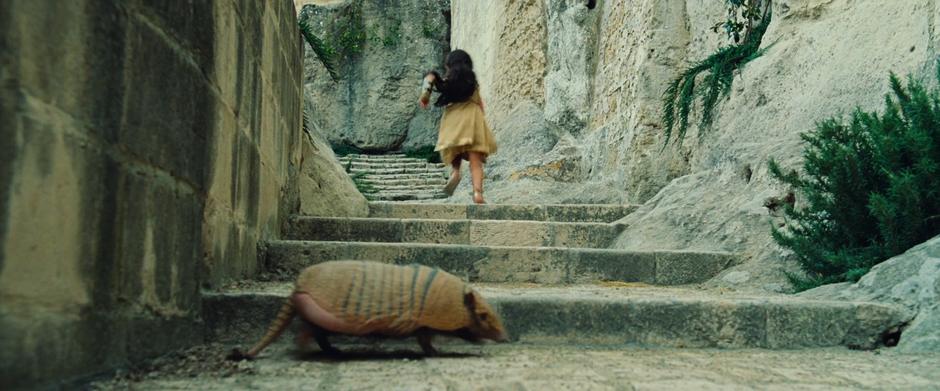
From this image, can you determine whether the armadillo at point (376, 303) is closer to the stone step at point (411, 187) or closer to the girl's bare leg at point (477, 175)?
the girl's bare leg at point (477, 175)

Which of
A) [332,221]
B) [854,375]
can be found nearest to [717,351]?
[854,375]

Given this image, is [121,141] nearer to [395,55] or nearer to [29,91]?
[29,91]

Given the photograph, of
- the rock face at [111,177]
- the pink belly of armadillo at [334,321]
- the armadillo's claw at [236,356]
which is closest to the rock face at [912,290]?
the pink belly of armadillo at [334,321]

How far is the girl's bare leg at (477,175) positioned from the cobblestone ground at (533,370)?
3.53 m

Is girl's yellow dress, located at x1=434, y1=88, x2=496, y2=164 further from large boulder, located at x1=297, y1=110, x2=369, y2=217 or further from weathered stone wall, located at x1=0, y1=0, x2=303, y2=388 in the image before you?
weathered stone wall, located at x1=0, y1=0, x2=303, y2=388

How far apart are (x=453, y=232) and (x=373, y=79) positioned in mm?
11356

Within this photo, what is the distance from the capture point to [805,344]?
9.32 ft

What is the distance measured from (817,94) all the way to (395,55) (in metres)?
11.9

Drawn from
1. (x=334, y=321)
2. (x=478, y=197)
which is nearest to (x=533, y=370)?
(x=334, y=321)

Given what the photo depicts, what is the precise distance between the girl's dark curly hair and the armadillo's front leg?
381 cm

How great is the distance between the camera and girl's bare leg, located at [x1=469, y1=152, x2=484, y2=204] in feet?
20.4

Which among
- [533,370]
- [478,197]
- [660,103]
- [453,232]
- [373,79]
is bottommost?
[533,370]

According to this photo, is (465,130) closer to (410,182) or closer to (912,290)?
(912,290)

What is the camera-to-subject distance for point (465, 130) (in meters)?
6.27
